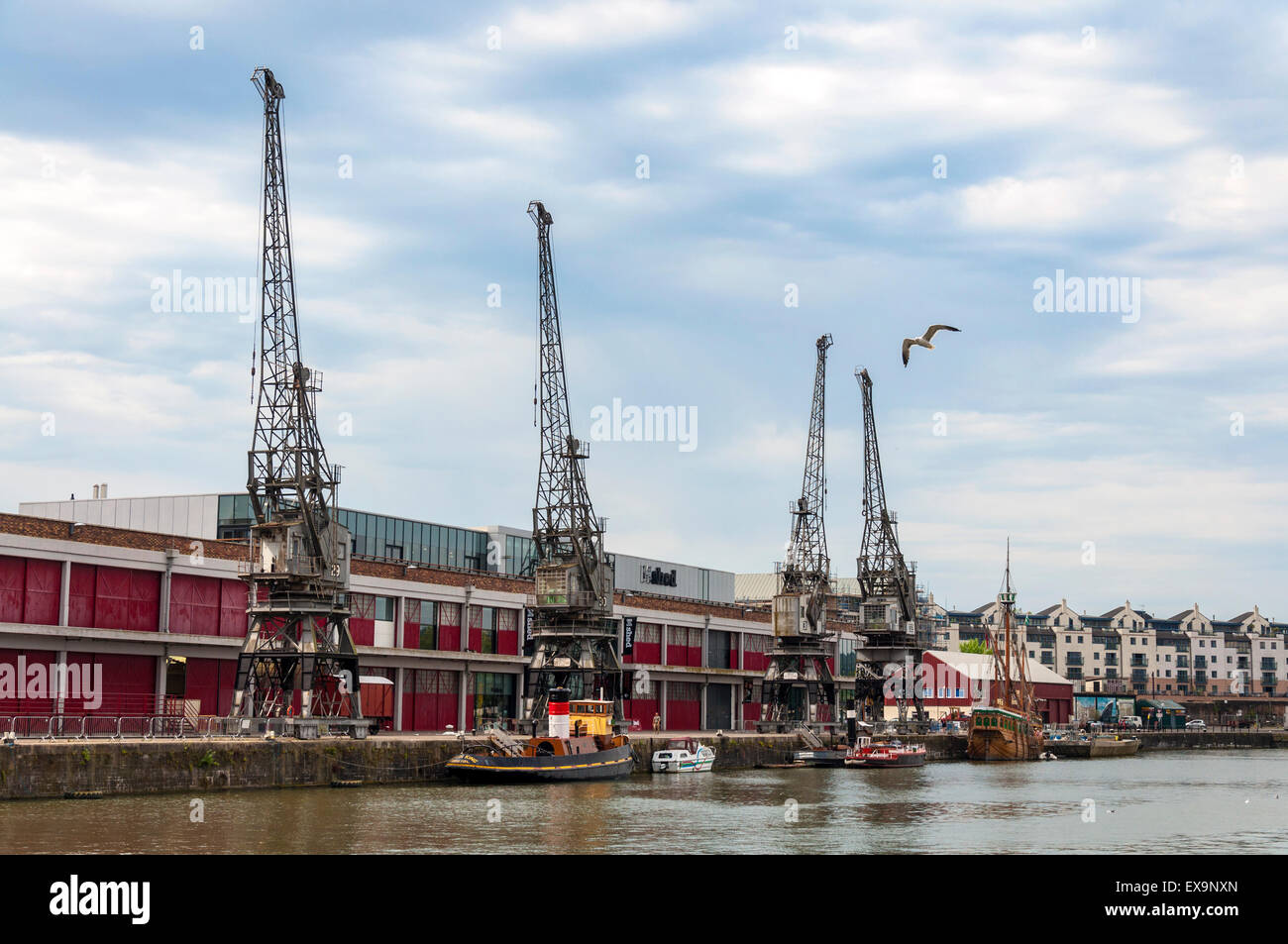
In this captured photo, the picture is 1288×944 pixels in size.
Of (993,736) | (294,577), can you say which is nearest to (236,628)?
(294,577)

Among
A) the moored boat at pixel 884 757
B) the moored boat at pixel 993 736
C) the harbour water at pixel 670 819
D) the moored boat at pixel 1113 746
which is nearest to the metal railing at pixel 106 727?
the harbour water at pixel 670 819

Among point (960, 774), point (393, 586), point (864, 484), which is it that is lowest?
point (960, 774)

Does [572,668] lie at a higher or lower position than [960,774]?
higher

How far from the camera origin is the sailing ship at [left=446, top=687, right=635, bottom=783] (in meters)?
66.9

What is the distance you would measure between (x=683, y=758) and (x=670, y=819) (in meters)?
33.6

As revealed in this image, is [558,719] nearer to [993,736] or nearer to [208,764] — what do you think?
[208,764]

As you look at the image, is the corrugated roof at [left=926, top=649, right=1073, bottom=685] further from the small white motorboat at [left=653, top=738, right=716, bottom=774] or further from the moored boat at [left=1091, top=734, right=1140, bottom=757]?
the small white motorboat at [left=653, top=738, right=716, bottom=774]

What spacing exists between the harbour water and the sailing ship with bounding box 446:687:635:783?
1.11 meters

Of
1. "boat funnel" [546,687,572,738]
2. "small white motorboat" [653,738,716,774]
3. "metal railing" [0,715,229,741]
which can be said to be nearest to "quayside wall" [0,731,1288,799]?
"metal railing" [0,715,229,741]
